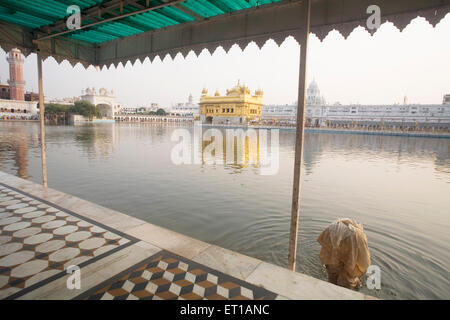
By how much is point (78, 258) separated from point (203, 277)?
1.47m

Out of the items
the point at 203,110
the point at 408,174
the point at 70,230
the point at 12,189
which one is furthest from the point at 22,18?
the point at 203,110

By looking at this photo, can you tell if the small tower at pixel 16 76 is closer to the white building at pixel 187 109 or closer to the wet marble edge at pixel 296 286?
the white building at pixel 187 109

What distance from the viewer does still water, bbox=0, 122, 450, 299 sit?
3.82 m

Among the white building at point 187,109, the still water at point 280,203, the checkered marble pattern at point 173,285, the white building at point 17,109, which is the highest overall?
the white building at point 187,109

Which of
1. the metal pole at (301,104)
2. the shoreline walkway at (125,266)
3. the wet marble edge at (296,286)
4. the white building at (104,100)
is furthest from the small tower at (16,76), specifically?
the wet marble edge at (296,286)

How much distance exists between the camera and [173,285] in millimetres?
2408

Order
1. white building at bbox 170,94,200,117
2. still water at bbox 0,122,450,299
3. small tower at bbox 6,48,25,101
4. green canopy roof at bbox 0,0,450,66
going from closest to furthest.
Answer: green canopy roof at bbox 0,0,450,66 → still water at bbox 0,122,450,299 → small tower at bbox 6,48,25,101 → white building at bbox 170,94,200,117

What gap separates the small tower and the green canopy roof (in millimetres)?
69559

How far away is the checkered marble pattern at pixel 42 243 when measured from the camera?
2.51 metres

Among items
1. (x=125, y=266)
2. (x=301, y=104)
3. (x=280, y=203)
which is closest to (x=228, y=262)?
(x=125, y=266)

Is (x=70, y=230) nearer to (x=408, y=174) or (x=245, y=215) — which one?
(x=245, y=215)

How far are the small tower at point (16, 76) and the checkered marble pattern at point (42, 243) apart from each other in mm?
71562

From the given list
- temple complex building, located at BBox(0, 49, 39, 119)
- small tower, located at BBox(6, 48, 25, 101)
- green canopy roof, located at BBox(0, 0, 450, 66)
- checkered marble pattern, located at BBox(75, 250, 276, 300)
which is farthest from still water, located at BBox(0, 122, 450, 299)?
small tower, located at BBox(6, 48, 25, 101)

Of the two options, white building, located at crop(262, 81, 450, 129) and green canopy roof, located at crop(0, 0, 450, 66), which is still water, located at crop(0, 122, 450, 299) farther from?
white building, located at crop(262, 81, 450, 129)
